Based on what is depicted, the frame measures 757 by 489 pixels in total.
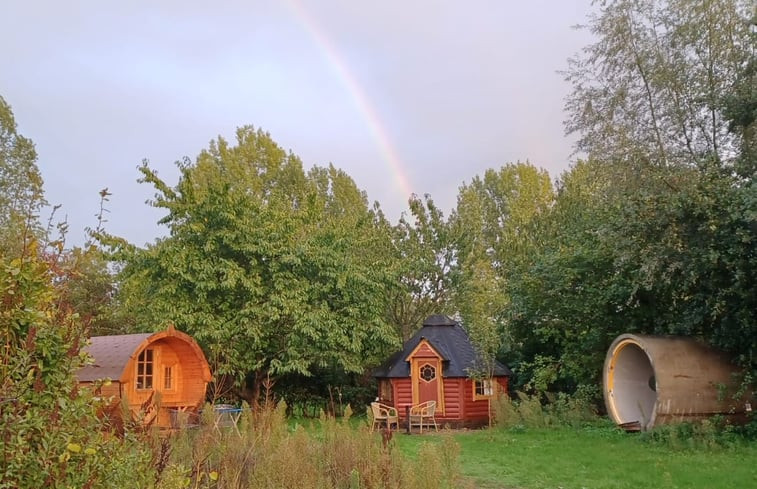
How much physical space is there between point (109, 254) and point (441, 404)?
10.3 m

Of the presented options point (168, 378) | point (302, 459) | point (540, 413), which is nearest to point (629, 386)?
point (540, 413)

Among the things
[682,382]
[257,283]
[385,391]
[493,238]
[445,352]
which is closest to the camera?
[682,382]

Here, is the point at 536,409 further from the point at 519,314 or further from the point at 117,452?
the point at 117,452

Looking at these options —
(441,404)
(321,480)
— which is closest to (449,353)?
(441,404)

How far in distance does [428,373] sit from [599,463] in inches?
358

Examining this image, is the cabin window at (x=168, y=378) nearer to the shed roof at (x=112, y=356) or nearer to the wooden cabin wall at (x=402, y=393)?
the shed roof at (x=112, y=356)

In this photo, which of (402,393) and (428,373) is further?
(402,393)

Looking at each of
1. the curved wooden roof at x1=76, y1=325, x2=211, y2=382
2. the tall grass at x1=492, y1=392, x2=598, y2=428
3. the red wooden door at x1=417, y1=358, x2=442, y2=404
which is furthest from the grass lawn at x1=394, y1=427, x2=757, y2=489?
the curved wooden roof at x1=76, y1=325, x2=211, y2=382

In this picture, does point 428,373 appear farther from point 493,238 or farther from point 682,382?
point 493,238

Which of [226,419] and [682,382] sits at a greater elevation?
[682,382]

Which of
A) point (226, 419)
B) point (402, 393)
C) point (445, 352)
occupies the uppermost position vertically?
point (445, 352)

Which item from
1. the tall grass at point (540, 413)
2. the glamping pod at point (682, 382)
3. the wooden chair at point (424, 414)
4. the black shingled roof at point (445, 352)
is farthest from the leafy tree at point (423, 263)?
the glamping pod at point (682, 382)

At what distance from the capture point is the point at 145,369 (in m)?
16.0

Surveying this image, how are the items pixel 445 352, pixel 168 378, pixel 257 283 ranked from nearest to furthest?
1. pixel 168 378
2. pixel 257 283
3. pixel 445 352
